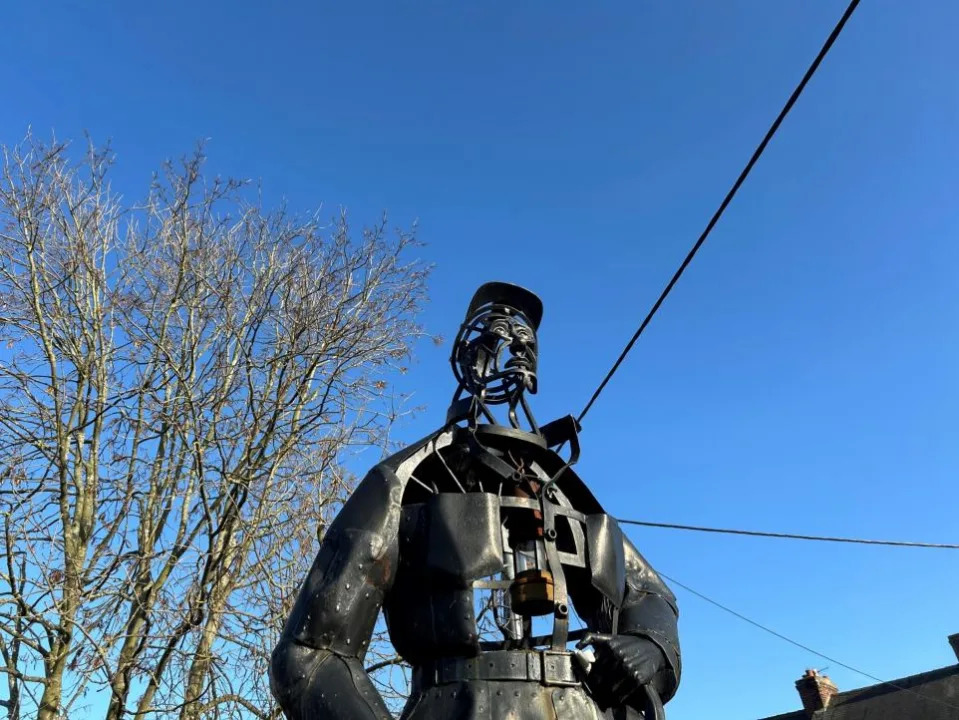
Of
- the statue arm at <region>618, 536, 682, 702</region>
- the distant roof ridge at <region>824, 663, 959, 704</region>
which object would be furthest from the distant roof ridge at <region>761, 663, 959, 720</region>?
the statue arm at <region>618, 536, 682, 702</region>

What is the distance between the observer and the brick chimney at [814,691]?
20.5 metres

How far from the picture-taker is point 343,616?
3.03m

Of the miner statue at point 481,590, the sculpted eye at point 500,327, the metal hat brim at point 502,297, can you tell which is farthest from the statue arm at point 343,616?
the metal hat brim at point 502,297

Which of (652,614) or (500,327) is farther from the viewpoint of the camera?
(500,327)

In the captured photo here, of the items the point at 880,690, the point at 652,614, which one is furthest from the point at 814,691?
the point at 652,614

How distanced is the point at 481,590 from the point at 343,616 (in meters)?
0.68

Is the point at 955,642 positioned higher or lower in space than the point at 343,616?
higher

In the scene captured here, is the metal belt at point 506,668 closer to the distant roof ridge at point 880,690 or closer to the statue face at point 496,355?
the statue face at point 496,355

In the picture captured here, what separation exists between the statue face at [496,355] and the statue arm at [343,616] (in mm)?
898

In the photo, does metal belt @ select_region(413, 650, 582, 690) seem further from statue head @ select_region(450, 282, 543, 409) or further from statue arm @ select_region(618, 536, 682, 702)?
statue head @ select_region(450, 282, 543, 409)

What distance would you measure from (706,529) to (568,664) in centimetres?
329

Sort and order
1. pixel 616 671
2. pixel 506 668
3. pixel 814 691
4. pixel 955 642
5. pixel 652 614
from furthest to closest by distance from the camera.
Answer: pixel 814 691 → pixel 955 642 → pixel 652 614 → pixel 616 671 → pixel 506 668

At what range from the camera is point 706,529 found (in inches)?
239

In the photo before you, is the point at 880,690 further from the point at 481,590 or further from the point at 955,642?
the point at 481,590
